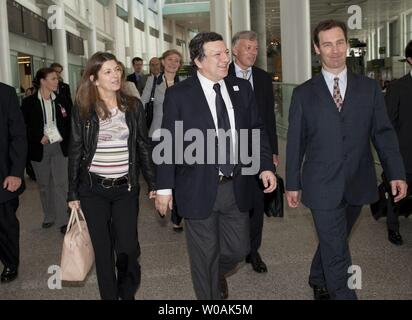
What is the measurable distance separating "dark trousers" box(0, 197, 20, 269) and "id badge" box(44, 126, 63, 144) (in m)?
1.49

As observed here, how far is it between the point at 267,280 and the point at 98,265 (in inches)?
58.1

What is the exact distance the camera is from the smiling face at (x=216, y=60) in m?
3.18

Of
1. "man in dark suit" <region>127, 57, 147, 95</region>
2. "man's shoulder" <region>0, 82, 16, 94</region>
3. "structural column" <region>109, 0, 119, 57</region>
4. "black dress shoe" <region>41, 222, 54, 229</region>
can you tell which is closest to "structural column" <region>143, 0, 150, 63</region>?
"structural column" <region>109, 0, 119, 57</region>

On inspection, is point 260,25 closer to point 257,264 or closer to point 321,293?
point 257,264

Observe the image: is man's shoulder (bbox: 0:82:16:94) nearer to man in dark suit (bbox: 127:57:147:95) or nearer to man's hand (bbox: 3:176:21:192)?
man's hand (bbox: 3:176:21:192)

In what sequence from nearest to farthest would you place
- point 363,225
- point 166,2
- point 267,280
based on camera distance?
point 267,280, point 363,225, point 166,2

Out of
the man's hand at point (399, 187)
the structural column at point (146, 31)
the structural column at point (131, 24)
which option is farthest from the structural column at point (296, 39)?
the structural column at point (146, 31)

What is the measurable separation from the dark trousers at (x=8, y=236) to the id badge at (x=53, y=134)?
58.8 inches

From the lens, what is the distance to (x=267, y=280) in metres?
4.32

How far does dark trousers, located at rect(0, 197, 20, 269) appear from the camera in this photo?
14.9 ft

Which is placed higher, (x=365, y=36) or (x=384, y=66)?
(x=365, y=36)

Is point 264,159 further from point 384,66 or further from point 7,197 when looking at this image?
point 384,66

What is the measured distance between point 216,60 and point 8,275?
268 centimetres
